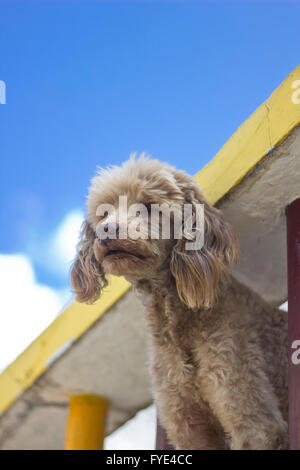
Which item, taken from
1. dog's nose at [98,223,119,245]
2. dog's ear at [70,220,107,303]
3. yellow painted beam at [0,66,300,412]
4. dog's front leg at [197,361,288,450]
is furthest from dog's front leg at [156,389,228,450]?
yellow painted beam at [0,66,300,412]

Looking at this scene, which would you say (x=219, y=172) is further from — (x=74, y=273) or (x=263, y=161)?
(x=74, y=273)

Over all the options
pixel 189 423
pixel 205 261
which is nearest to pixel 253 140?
pixel 205 261

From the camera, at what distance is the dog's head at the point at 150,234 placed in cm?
345

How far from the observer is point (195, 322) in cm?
377

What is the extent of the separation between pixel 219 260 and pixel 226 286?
0.23 meters

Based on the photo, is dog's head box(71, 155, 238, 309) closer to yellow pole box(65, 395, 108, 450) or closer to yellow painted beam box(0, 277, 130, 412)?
yellow painted beam box(0, 277, 130, 412)

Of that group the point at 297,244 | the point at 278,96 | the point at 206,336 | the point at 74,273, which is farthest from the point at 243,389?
the point at 278,96

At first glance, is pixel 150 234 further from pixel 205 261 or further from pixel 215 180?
pixel 215 180

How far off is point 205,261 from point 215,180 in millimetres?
743

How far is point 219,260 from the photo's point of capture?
12.0ft

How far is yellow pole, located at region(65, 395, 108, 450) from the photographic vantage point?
17.9 feet

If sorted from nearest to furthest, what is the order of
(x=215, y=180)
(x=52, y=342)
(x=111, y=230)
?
(x=111, y=230) < (x=215, y=180) < (x=52, y=342)

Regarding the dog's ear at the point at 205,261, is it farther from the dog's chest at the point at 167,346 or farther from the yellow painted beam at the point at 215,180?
the yellow painted beam at the point at 215,180
